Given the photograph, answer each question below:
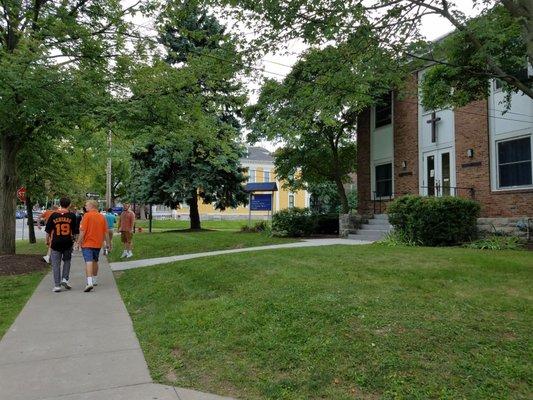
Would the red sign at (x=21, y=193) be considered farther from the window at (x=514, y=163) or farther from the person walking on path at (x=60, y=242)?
the window at (x=514, y=163)

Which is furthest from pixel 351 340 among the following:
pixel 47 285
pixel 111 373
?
pixel 47 285

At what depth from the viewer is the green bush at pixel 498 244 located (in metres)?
11.5

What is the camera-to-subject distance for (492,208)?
14180mm

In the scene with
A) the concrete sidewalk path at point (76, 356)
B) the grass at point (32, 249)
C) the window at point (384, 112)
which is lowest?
→ the grass at point (32, 249)

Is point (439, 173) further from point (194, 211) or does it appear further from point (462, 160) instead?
point (194, 211)

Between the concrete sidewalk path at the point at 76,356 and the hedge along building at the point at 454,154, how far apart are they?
8.93m

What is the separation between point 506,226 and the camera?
1323cm

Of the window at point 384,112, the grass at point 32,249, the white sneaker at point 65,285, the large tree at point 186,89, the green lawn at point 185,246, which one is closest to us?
the large tree at point 186,89

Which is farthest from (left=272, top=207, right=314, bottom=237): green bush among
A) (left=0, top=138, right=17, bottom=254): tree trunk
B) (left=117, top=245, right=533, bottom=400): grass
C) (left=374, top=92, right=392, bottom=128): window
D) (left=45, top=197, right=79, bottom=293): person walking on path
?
(left=45, top=197, right=79, bottom=293): person walking on path

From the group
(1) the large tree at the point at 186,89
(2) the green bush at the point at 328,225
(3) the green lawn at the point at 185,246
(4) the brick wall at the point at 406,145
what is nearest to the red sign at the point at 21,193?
(3) the green lawn at the point at 185,246

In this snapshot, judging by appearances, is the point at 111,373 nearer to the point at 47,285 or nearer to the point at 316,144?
the point at 47,285

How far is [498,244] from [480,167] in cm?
375

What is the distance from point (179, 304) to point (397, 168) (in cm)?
1289

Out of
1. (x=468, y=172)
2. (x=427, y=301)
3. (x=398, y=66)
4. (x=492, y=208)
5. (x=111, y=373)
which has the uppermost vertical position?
(x=398, y=66)
